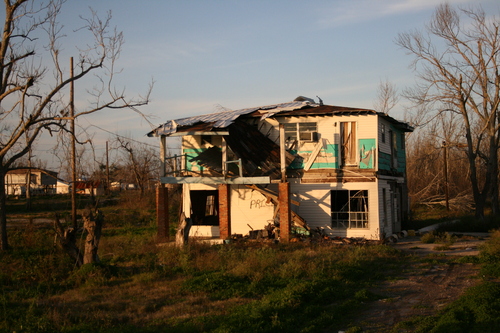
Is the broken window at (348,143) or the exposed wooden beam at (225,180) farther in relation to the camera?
the broken window at (348,143)

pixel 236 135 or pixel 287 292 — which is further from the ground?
pixel 236 135

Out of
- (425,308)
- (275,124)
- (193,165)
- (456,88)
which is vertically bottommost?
(425,308)

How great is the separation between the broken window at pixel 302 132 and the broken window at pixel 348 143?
126 centimetres

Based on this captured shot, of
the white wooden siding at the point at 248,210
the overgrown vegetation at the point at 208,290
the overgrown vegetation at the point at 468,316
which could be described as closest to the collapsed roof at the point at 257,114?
the white wooden siding at the point at 248,210

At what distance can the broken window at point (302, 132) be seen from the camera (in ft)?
71.5

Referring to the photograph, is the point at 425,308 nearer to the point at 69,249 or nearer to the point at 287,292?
the point at 287,292

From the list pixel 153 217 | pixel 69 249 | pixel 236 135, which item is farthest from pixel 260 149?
pixel 153 217

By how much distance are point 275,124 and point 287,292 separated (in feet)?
42.4

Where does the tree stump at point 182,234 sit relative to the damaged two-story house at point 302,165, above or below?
below

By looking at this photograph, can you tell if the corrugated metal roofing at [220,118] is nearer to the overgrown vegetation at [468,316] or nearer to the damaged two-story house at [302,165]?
the damaged two-story house at [302,165]

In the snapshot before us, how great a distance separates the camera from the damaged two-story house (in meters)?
21.0

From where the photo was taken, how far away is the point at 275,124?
886 inches

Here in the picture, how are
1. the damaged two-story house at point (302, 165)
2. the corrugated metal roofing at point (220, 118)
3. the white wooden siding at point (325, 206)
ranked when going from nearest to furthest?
the corrugated metal roofing at point (220, 118), the damaged two-story house at point (302, 165), the white wooden siding at point (325, 206)

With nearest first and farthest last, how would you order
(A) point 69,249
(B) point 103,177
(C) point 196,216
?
1. (A) point 69,249
2. (C) point 196,216
3. (B) point 103,177
